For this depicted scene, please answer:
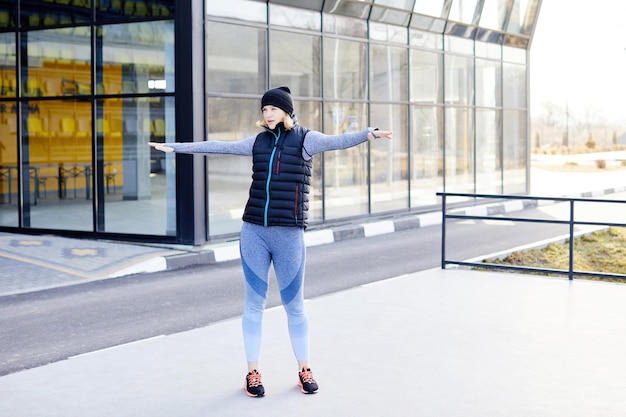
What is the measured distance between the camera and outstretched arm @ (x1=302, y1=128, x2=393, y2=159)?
17.4 ft

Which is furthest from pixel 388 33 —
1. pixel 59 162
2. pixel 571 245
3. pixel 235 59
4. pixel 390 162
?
pixel 571 245

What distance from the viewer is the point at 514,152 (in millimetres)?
23766

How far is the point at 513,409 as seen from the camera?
211 inches

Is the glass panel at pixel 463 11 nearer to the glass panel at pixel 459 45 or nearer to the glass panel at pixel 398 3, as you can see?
the glass panel at pixel 459 45

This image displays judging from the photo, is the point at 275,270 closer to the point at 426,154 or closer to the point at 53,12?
the point at 53,12

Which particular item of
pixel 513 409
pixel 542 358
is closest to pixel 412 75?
pixel 542 358

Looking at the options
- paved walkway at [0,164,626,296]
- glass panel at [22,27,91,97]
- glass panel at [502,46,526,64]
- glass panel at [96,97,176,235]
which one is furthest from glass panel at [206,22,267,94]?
glass panel at [502,46,526,64]

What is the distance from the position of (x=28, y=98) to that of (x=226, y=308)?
24.0 feet

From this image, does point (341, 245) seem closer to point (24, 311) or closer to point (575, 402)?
point (24, 311)

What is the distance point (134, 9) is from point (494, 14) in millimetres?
10696

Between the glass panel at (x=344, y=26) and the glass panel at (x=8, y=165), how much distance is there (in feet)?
18.0

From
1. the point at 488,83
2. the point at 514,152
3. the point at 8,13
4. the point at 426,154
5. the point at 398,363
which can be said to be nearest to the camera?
the point at 398,363

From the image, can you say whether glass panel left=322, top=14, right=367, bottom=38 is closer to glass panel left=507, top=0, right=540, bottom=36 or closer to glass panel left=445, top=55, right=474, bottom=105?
glass panel left=445, top=55, right=474, bottom=105

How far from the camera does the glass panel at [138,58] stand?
548 inches
